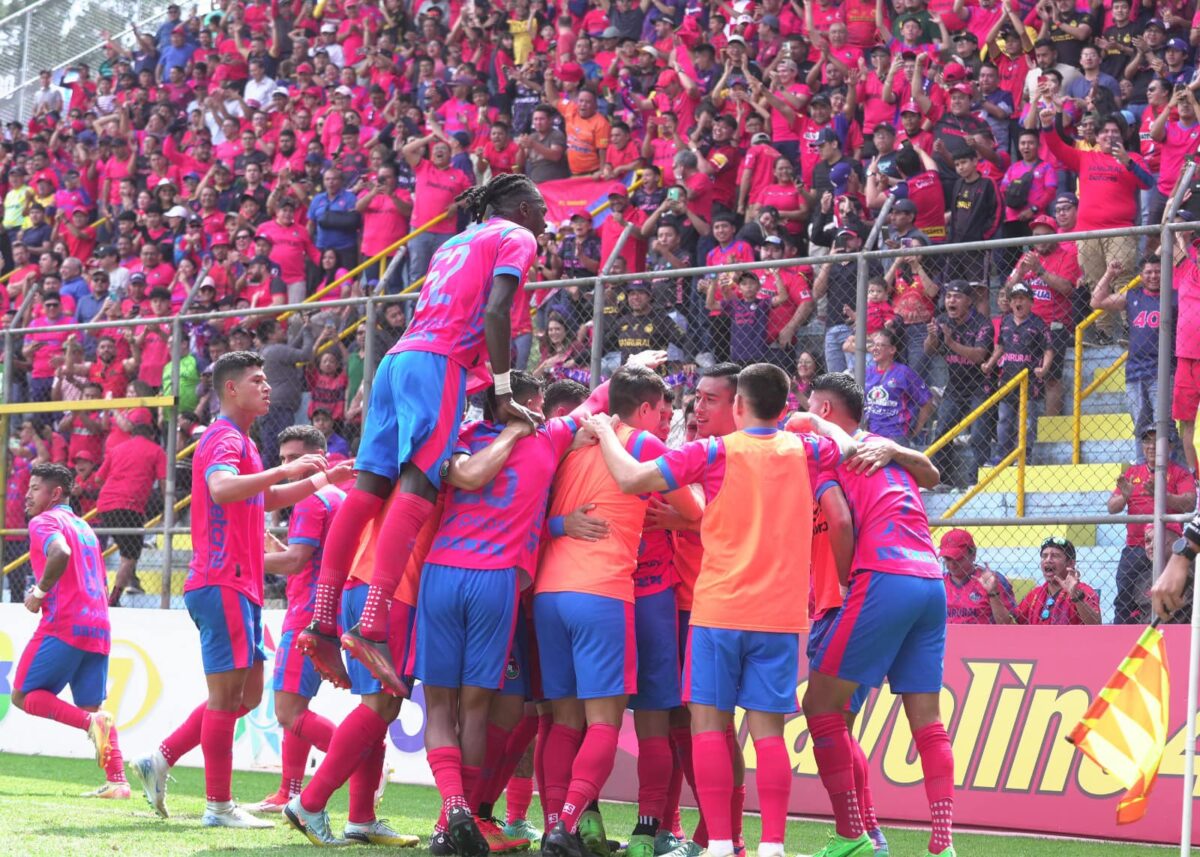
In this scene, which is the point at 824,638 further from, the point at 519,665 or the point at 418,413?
the point at 418,413

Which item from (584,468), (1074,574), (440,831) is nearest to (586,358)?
(1074,574)

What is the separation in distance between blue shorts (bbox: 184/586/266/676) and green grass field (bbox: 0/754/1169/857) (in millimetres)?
835

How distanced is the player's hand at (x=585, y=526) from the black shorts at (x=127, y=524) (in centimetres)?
829

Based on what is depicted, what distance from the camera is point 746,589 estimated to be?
21.3 feet

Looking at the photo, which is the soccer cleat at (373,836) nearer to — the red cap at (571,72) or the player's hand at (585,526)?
the player's hand at (585,526)

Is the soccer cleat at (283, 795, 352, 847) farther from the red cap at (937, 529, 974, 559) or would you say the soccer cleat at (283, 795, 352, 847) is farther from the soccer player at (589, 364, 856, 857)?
the red cap at (937, 529, 974, 559)

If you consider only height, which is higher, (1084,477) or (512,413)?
(512,413)

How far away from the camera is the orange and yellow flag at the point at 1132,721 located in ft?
18.2

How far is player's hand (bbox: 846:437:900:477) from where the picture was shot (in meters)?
6.94

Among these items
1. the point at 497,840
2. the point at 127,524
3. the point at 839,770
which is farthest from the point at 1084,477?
the point at 127,524

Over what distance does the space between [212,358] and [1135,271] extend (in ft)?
27.0

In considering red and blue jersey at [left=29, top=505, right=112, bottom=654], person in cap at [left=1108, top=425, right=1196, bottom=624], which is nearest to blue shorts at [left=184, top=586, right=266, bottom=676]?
red and blue jersey at [left=29, top=505, right=112, bottom=654]

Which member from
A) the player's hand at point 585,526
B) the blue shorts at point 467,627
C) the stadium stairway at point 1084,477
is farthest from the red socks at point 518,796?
the stadium stairway at point 1084,477

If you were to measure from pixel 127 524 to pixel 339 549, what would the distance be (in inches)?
323
